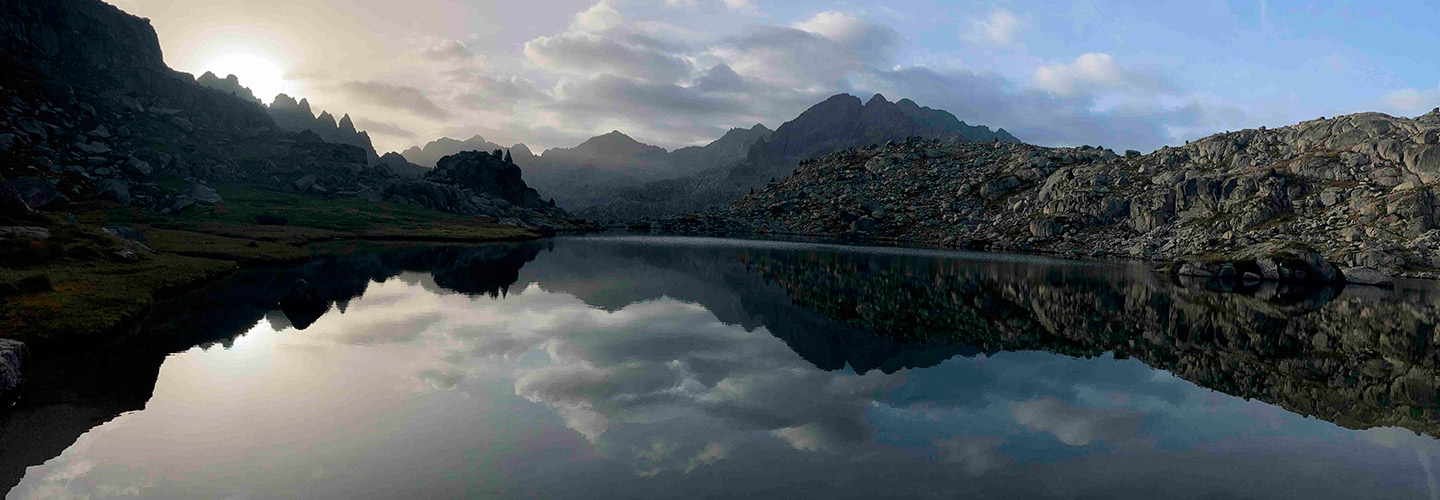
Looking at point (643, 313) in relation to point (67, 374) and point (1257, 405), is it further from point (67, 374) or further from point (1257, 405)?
point (1257, 405)

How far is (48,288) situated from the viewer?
4100cm

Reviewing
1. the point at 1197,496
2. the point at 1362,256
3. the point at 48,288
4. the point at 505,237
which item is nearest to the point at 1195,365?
the point at 1197,496

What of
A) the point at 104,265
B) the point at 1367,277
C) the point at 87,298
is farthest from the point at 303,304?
the point at 1367,277

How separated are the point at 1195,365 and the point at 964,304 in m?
25.2

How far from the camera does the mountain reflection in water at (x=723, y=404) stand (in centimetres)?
1998

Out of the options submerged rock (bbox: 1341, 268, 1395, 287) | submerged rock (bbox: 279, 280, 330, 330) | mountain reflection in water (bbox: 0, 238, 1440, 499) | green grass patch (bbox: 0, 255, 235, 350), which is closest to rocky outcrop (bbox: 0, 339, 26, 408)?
mountain reflection in water (bbox: 0, 238, 1440, 499)

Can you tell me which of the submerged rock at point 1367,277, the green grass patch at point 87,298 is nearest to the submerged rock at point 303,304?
the green grass patch at point 87,298

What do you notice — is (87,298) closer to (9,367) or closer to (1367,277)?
(9,367)

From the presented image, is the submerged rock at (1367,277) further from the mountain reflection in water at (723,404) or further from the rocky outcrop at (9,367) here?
the rocky outcrop at (9,367)

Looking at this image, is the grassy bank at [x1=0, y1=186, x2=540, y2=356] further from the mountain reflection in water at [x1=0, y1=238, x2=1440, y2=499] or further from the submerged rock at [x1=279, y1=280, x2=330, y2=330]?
the submerged rock at [x1=279, y1=280, x2=330, y2=330]

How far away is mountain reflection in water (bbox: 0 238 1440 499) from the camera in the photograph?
20.0 meters

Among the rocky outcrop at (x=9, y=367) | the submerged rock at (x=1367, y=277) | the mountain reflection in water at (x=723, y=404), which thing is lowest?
the submerged rock at (x=1367, y=277)

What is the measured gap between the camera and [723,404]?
28750mm

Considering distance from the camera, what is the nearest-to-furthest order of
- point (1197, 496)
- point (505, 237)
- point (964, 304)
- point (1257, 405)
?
point (1197, 496) < point (1257, 405) < point (964, 304) < point (505, 237)
